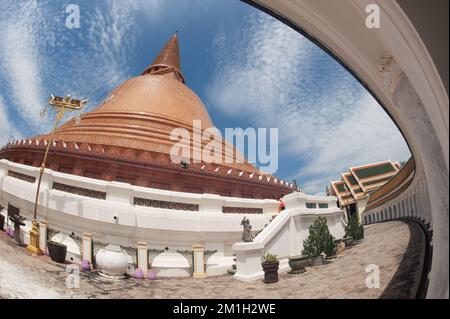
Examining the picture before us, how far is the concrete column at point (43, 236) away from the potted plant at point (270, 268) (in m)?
2.27

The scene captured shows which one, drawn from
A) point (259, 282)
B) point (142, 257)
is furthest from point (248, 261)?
point (142, 257)

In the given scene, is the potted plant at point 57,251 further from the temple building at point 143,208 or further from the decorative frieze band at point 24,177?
the decorative frieze band at point 24,177

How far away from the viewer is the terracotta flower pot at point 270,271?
2195 millimetres

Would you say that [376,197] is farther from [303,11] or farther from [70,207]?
[70,207]

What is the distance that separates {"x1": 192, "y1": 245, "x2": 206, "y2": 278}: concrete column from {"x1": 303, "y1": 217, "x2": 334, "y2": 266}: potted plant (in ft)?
3.92

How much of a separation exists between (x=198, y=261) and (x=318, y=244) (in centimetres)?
150

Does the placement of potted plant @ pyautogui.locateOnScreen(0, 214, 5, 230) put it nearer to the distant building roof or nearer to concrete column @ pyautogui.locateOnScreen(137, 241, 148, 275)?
concrete column @ pyautogui.locateOnScreen(137, 241, 148, 275)

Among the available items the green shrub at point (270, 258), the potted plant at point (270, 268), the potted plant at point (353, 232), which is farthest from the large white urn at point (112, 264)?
the potted plant at point (353, 232)

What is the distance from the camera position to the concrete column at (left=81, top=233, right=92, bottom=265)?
2.25 meters

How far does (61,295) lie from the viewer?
1713 millimetres

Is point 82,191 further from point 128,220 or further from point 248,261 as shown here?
point 248,261

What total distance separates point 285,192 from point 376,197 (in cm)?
287

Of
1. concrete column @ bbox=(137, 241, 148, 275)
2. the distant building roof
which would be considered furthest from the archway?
concrete column @ bbox=(137, 241, 148, 275)

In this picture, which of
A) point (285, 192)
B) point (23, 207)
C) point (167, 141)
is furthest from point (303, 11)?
point (167, 141)
